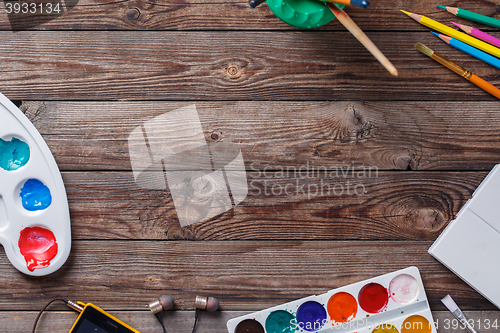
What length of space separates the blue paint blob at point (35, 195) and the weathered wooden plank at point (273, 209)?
0.05 metres

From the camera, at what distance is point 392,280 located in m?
0.71

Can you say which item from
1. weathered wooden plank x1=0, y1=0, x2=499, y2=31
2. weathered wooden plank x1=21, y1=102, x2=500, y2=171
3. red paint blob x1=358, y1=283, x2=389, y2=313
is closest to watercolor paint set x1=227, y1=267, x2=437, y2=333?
red paint blob x1=358, y1=283, x2=389, y2=313

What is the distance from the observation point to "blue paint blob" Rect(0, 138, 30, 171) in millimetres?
702

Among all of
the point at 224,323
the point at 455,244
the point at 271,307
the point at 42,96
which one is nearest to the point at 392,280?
the point at 455,244

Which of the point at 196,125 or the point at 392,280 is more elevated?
the point at 196,125

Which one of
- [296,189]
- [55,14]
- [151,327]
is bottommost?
[151,327]

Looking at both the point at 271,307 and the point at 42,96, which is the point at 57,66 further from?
the point at 271,307

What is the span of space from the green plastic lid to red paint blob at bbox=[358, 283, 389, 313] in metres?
0.55

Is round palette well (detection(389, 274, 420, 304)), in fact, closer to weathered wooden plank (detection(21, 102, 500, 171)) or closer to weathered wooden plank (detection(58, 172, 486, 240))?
weathered wooden plank (detection(58, 172, 486, 240))

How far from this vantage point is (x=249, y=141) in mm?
715

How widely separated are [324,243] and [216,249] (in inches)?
9.2

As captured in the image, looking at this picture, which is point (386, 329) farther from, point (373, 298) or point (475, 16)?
point (475, 16)

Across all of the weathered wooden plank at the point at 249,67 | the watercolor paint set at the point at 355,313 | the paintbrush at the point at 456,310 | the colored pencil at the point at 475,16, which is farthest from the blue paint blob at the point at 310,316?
the colored pencil at the point at 475,16

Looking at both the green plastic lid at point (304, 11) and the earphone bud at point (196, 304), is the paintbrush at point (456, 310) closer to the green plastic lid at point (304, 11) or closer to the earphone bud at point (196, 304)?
the earphone bud at point (196, 304)
